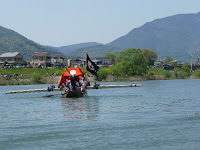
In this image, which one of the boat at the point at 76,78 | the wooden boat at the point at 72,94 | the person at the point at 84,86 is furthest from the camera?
the person at the point at 84,86

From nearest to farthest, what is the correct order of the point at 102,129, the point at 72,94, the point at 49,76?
the point at 102,129 < the point at 72,94 < the point at 49,76

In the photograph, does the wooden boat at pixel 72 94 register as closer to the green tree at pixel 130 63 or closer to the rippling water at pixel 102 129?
the rippling water at pixel 102 129

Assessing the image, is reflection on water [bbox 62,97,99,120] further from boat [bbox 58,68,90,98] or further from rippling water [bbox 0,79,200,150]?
boat [bbox 58,68,90,98]

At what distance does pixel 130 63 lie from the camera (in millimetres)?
164625

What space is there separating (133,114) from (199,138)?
12.6 m

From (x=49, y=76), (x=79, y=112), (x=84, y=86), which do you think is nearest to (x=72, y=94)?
(x=84, y=86)

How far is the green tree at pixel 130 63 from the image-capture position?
A: 163875mm

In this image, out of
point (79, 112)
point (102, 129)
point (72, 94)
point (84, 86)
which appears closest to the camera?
point (102, 129)

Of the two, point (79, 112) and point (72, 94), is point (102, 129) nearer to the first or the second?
point (79, 112)

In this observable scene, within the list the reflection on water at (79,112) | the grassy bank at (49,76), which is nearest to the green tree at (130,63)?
the grassy bank at (49,76)

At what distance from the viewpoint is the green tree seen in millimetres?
163875

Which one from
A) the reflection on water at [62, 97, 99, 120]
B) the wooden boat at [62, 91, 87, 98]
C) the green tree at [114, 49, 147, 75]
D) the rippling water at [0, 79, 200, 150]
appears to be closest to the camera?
the rippling water at [0, 79, 200, 150]

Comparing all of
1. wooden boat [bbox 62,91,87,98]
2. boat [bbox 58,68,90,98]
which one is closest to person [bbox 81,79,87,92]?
boat [bbox 58,68,90,98]

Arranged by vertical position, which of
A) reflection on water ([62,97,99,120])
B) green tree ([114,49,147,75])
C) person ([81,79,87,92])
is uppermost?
green tree ([114,49,147,75])
